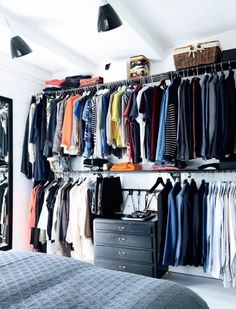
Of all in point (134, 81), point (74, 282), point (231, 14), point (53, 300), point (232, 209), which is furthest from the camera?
point (134, 81)

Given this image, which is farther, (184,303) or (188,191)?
(188,191)

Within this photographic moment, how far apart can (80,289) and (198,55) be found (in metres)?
2.36

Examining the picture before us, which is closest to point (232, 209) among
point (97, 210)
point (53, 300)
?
point (97, 210)

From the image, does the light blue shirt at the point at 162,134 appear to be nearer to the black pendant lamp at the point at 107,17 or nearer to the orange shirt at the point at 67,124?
the black pendant lamp at the point at 107,17

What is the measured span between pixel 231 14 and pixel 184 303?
8.44ft

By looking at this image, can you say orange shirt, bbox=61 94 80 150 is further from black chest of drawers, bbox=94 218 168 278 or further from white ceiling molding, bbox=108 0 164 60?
white ceiling molding, bbox=108 0 164 60

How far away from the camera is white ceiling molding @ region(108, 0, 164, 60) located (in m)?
2.36

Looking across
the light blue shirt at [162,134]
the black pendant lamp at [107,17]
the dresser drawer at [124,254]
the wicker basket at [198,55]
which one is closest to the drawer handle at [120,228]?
the dresser drawer at [124,254]

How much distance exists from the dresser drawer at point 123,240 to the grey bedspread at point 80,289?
1.34 metres

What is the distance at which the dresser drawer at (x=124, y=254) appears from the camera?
274 centimetres

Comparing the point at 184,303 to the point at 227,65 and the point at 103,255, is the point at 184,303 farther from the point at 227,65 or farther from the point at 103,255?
the point at 227,65

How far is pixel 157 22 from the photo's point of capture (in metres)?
2.79

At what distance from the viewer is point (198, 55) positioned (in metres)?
2.76

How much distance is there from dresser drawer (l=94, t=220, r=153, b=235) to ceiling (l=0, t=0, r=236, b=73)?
1.86 m
